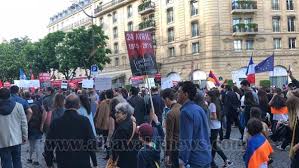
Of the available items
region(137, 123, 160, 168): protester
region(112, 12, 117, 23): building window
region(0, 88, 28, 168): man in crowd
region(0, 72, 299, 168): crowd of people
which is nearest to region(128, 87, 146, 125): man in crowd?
region(0, 72, 299, 168): crowd of people

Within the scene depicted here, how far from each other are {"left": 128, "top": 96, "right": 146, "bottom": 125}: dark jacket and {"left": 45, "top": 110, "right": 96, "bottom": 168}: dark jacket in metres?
5.29

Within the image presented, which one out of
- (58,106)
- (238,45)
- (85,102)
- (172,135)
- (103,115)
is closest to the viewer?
(172,135)

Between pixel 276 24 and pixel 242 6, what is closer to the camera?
pixel 242 6

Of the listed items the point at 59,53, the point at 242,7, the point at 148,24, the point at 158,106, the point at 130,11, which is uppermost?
the point at 130,11

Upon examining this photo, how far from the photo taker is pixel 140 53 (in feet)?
38.9

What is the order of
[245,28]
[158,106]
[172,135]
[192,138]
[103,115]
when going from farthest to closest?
[245,28]
[158,106]
[103,115]
[172,135]
[192,138]

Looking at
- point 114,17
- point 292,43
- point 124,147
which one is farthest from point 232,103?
point 114,17

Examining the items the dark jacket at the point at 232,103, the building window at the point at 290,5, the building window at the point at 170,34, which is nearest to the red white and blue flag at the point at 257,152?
the dark jacket at the point at 232,103

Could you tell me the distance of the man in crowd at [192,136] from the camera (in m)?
5.50

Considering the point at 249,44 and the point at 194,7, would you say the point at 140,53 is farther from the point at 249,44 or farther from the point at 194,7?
the point at 194,7

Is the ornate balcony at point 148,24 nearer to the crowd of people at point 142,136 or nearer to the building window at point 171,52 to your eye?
the building window at point 171,52

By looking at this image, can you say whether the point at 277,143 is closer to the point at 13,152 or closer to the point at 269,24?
the point at 13,152

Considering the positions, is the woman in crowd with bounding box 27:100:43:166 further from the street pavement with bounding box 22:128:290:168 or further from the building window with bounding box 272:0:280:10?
the building window with bounding box 272:0:280:10

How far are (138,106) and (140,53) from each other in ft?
4.80
